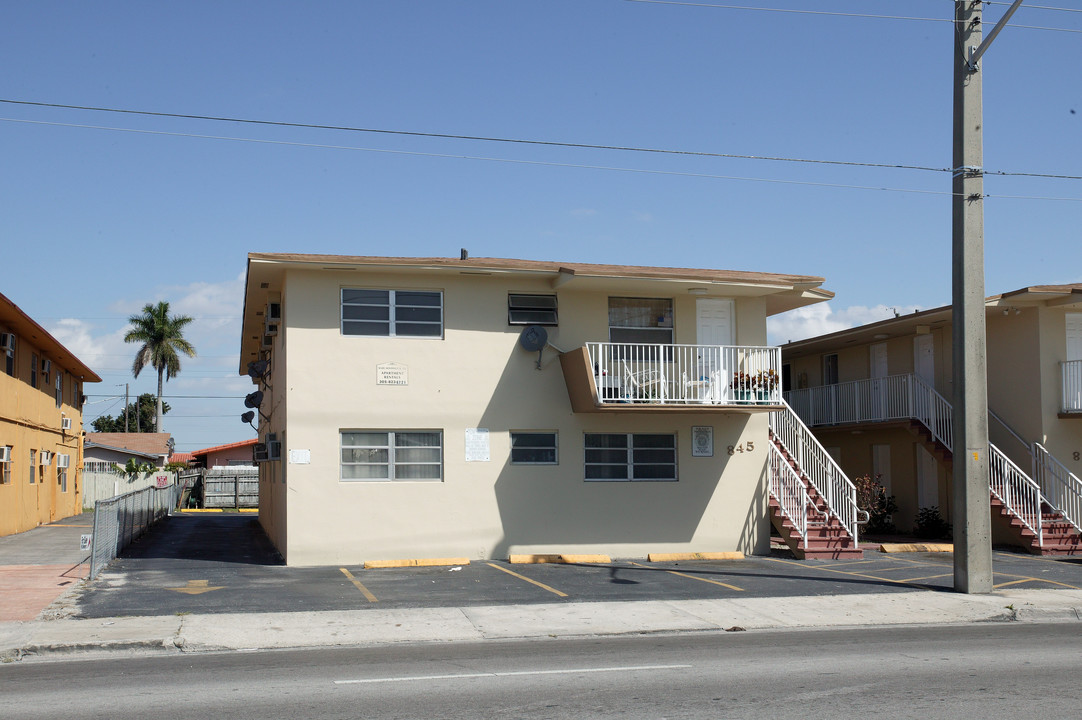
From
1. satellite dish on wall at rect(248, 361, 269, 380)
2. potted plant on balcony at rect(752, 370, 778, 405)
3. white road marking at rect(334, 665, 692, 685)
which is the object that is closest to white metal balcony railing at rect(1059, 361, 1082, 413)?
potted plant on balcony at rect(752, 370, 778, 405)

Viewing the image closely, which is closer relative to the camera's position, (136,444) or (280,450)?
(280,450)

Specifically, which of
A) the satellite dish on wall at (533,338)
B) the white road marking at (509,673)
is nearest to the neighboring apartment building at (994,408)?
the satellite dish on wall at (533,338)

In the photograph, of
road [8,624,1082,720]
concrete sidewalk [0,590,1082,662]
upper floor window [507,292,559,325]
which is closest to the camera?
road [8,624,1082,720]

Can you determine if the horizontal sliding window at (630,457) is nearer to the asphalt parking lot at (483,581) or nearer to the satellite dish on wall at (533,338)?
the asphalt parking lot at (483,581)

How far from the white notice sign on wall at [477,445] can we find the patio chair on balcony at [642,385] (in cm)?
286

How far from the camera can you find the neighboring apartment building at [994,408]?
21.0 metres

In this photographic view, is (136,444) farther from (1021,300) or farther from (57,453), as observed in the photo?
(1021,300)

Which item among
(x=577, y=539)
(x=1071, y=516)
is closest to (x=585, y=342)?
(x=577, y=539)

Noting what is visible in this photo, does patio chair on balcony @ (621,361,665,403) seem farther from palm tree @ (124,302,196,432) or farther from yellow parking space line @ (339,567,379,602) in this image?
palm tree @ (124,302,196,432)

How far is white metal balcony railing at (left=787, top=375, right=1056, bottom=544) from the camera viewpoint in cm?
2061

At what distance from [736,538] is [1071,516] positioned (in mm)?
7370

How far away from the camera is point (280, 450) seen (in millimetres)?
19875

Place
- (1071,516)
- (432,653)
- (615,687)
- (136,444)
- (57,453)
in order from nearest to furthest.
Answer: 1. (615,687)
2. (432,653)
3. (1071,516)
4. (57,453)
5. (136,444)

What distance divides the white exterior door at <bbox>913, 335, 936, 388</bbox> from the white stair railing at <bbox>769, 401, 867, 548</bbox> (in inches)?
198
